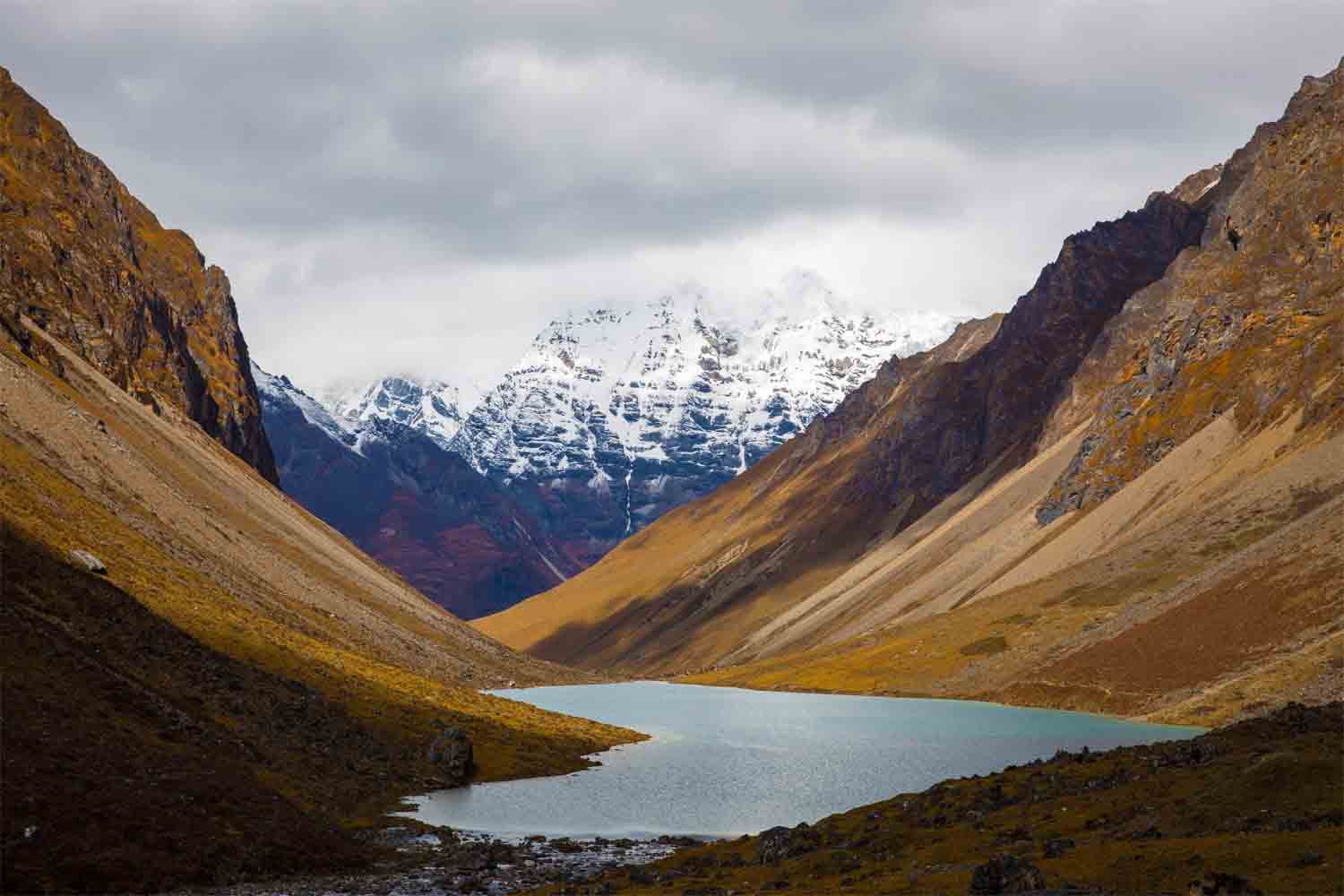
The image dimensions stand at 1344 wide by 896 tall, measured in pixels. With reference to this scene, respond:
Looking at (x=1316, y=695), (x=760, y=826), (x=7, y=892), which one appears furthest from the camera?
(x=1316, y=695)

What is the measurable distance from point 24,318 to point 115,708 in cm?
14756

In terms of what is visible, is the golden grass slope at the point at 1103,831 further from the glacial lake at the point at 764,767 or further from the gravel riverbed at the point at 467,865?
the glacial lake at the point at 764,767

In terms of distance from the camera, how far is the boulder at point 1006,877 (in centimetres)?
3491

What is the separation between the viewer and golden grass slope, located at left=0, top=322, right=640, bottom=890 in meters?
59.3

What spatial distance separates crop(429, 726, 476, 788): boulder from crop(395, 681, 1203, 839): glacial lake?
1.57 meters

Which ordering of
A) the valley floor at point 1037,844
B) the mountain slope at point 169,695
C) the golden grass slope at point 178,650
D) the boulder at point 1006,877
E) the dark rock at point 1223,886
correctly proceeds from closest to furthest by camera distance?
the dark rock at point 1223,886 → the boulder at point 1006,877 → the valley floor at point 1037,844 → the mountain slope at point 169,695 → the golden grass slope at point 178,650

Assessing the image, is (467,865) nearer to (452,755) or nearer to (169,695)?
(169,695)

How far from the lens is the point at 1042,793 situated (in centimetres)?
5491

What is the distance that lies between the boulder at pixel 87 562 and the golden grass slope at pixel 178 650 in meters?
0.94

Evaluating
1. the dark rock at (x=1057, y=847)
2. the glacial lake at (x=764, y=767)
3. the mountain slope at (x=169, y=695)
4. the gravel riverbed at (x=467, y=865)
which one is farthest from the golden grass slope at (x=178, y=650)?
the dark rock at (x=1057, y=847)

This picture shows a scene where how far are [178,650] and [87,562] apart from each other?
40.9ft

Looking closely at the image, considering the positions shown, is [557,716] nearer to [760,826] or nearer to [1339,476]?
[760,826]

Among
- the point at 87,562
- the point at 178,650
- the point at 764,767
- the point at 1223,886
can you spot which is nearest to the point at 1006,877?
the point at 1223,886

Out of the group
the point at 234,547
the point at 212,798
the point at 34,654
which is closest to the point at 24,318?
the point at 234,547
